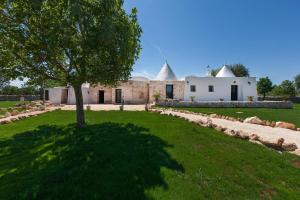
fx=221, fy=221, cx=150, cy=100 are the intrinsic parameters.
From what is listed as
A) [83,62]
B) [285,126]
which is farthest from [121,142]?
[285,126]

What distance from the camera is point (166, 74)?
3231 centimetres

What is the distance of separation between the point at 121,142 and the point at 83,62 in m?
3.52

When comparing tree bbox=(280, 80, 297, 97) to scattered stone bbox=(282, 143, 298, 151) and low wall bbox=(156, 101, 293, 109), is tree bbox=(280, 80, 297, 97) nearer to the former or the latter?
low wall bbox=(156, 101, 293, 109)

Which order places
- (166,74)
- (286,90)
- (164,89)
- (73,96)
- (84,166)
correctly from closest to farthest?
(84,166) → (73,96) → (164,89) → (166,74) → (286,90)

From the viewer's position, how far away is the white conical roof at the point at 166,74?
31795mm

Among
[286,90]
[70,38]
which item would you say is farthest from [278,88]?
[70,38]

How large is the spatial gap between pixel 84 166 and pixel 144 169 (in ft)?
4.33

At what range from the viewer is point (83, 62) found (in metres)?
8.24

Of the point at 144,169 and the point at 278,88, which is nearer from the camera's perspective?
the point at 144,169

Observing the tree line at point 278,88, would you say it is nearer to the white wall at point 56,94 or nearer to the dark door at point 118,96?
the dark door at point 118,96

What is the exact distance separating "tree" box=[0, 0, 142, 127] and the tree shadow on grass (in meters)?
2.68

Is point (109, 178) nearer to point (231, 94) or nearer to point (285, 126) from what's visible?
point (285, 126)


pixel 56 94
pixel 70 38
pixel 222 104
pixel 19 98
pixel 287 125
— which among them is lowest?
pixel 287 125

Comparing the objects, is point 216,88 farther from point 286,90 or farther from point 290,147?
point 290,147
